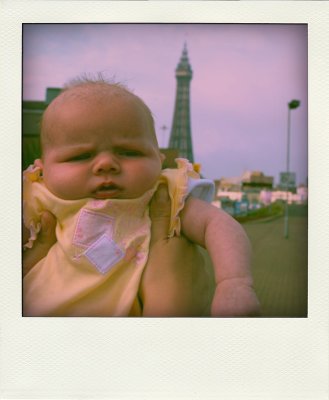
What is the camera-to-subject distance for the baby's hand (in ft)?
5.61

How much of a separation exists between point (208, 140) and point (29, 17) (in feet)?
2.63

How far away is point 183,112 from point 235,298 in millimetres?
701

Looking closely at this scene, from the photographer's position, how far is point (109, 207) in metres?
1.74

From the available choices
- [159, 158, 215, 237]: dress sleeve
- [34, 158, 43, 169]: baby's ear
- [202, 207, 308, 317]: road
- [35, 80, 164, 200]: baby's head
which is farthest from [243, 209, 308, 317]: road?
[34, 158, 43, 169]: baby's ear

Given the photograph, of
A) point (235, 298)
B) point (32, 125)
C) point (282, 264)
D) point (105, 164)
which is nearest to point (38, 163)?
point (32, 125)

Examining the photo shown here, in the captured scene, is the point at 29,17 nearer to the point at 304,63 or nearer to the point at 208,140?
the point at 208,140

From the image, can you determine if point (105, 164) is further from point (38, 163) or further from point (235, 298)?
point (235, 298)

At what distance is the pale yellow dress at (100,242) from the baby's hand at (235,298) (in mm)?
252
